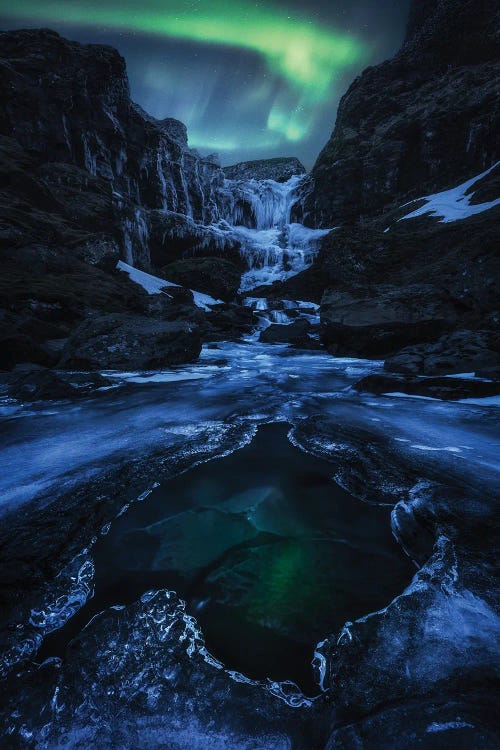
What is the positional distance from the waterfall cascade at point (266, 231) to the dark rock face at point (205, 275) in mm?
8305

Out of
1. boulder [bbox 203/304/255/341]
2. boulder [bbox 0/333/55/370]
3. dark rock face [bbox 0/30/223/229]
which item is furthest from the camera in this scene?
dark rock face [bbox 0/30/223/229]

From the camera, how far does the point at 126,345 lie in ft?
27.9

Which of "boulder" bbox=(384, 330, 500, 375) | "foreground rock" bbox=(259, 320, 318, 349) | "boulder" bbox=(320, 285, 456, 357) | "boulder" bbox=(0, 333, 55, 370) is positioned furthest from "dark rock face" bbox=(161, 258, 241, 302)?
"boulder" bbox=(384, 330, 500, 375)

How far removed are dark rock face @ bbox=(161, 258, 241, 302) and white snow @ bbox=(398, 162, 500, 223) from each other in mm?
16731

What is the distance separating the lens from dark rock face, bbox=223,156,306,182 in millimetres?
81000

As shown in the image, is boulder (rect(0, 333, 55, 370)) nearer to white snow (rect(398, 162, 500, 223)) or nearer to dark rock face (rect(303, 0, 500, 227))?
white snow (rect(398, 162, 500, 223))

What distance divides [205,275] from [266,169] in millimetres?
69669

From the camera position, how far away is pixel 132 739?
2.83ft

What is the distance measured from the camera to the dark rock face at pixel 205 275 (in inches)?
1161

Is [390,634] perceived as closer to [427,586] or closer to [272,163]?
[427,586]

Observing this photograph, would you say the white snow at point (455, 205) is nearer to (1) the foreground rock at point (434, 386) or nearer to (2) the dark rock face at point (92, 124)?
(1) the foreground rock at point (434, 386)

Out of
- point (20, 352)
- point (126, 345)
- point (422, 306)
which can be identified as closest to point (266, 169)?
point (422, 306)

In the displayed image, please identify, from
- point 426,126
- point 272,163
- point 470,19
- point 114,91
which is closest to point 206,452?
point 114,91

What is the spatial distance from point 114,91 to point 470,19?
164ft
